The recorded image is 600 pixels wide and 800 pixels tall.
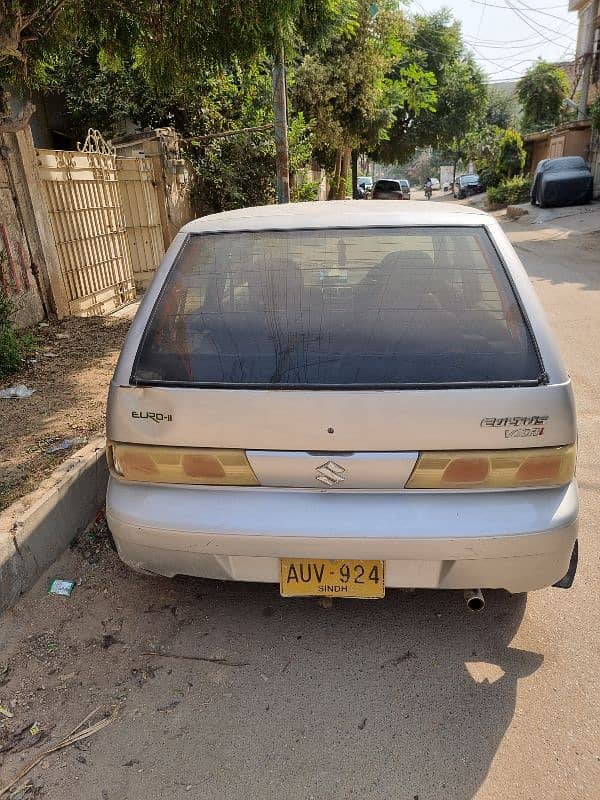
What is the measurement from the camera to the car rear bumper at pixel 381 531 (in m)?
2.02

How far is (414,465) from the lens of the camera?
2061 mm

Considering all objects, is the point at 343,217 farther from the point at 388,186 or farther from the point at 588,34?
the point at 388,186

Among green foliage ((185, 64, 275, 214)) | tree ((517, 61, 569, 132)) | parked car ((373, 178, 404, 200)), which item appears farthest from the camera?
parked car ((373, 178, 404, 200))

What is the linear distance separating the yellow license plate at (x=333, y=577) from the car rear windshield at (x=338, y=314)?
0.64 m

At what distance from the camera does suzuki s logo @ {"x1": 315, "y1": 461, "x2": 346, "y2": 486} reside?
6.81 ft

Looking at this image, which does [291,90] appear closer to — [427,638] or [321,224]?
[321,224]

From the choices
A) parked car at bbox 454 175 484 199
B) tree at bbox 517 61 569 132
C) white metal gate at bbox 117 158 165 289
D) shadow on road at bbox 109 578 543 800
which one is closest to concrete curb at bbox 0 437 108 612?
shadow on road at bbox 109 578 543 800

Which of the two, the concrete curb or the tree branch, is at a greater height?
the tree branch

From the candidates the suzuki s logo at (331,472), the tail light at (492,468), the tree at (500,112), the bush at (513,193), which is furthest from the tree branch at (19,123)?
the tree at (500,112)

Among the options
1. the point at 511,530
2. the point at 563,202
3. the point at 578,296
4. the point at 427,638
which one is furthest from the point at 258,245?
the point at 563,202

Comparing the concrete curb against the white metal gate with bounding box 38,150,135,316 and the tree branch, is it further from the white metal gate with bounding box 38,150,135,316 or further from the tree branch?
the white metal gate with bounding box 38,150,135,316

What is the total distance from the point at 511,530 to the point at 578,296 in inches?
297

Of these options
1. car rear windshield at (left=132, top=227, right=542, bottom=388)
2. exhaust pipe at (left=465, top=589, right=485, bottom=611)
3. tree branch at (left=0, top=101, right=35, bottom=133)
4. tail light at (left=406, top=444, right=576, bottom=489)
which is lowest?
exhaust pipe at (left=465, top=589, right=485, bottom=611)

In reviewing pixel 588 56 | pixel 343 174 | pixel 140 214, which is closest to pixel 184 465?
pixel 140 214
